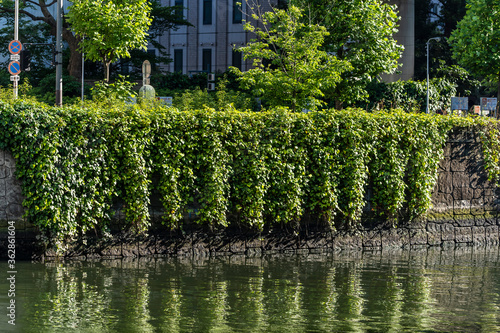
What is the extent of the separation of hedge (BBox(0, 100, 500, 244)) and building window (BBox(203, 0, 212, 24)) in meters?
41.5

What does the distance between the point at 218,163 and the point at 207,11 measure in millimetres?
43727

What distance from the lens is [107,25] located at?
18.4 meters

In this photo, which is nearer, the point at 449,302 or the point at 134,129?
the point at 449,302

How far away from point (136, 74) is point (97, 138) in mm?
28127

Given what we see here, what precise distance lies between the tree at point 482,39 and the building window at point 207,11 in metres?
32.9

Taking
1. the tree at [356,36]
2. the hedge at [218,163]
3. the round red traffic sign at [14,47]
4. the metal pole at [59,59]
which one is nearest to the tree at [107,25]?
the metal pole at [59,59]

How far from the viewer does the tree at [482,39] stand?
23.3 metres

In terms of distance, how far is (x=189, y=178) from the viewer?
1314 centimetres

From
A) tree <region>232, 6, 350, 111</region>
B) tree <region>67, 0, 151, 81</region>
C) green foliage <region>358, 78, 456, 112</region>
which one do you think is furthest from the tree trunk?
tree <region>232, 6, 350, 111</region>

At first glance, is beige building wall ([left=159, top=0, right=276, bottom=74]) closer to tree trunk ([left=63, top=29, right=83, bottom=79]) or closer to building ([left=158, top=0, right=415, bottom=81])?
building ([left=158, top=0, right=415, bottom=81])

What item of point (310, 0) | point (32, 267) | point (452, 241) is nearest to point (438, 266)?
point (452, 241)

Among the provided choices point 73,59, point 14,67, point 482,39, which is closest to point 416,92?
point 482,39

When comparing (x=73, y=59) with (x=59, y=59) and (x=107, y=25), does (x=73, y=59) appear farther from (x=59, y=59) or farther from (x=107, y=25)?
(x=107, y=25)

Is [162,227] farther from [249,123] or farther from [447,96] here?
[447,96]
